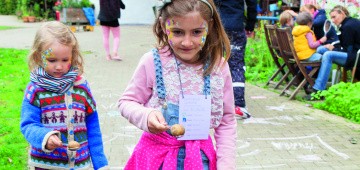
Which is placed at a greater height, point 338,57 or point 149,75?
point 149,75

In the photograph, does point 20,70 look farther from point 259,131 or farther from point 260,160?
point 260,160

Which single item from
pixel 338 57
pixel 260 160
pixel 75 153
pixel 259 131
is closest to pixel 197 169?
pixel 75 153

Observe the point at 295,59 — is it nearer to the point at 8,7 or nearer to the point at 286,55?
the point at 286,55

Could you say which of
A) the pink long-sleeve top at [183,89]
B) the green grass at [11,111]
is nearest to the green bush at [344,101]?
the green grass at [11,111]

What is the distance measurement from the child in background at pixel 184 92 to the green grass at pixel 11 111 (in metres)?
0.91

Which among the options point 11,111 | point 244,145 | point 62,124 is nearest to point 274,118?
point 244,145

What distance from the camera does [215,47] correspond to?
254 cm

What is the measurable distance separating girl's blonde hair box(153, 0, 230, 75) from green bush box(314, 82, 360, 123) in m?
4.01

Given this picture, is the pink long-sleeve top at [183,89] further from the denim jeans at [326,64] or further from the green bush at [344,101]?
the denim jeans at [326,64]

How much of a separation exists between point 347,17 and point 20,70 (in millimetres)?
5691

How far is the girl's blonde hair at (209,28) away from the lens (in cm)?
236

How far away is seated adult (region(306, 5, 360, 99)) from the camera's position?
23.7 ft

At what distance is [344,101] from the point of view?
251 inches

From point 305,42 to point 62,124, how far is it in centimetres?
571
